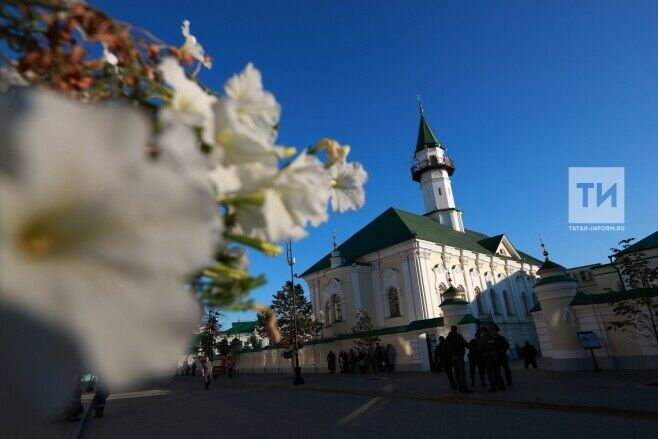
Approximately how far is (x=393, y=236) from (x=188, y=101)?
2928 centimetres

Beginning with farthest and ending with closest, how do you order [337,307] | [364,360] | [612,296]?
[337,307] < [364,360] < [612,296]

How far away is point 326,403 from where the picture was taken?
1277 centimetres

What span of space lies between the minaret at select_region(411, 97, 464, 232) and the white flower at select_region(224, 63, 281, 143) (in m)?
38.5

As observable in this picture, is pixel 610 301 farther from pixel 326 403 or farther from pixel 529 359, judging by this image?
pixel 326 403

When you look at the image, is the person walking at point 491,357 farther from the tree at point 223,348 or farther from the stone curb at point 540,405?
the tree at point 223,348

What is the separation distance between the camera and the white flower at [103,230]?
40 cm

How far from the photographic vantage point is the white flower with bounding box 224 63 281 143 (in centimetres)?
75

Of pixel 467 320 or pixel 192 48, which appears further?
pixel 467 320

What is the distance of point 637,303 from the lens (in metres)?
12.6

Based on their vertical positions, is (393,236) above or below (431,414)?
above

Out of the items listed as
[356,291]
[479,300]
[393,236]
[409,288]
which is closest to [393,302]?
[409,288]

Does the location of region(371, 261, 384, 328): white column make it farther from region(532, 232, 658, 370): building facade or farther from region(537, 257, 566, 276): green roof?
region(537, 257, 566, 276): green roof

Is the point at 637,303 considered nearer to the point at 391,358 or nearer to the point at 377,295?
the point at 391,358

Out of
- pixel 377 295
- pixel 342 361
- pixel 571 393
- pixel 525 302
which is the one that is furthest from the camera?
pixel 525 302
